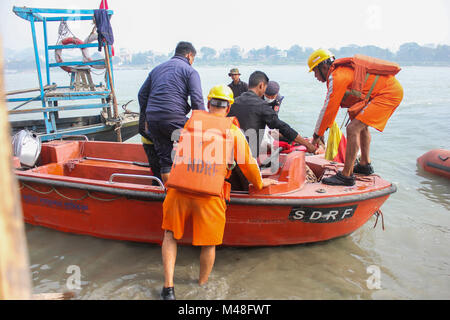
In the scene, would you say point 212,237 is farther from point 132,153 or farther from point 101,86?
point 101,86

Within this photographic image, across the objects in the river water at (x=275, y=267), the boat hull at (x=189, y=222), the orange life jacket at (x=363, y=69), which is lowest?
the river water at (x=275, y=267)

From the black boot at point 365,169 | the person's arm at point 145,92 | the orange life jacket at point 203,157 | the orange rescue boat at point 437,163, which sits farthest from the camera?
the orange rescue boat at point 437,163

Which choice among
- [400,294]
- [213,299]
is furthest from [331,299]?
[213,299]

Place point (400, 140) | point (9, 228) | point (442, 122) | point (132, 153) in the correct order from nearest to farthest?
point (9, 228) < point (132, 153) < point (400, 140) < point (442, 122)

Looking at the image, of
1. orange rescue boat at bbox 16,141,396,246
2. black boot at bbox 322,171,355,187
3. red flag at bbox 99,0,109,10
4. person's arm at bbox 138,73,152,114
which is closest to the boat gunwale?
orange rescue boat at bbox 16,141,396,246

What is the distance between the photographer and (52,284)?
3273 mm

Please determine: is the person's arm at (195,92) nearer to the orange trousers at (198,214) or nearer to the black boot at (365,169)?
the orange trousers at (198,214)

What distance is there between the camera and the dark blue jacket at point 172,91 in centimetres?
338

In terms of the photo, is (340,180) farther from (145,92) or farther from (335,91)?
(145,92)

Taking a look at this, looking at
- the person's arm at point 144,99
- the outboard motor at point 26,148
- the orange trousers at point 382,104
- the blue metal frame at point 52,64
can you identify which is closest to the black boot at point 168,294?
the person's arm at point 144,99

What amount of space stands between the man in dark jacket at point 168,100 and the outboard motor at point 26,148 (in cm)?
207

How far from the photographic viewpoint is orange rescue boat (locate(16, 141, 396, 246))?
342 cm

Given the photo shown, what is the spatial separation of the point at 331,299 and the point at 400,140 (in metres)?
10.0

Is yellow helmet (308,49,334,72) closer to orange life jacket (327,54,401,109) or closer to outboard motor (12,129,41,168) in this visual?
orange life jacket (327,54,401,109)
